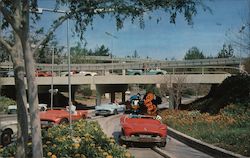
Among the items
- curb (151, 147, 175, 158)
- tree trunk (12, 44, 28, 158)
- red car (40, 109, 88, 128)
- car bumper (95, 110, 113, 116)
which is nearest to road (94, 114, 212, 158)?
curb (151, 147, 175, 158)

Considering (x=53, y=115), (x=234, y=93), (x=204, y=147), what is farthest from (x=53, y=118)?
(x=234, y=93)

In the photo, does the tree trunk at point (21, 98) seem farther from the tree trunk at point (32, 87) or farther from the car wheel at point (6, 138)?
the car wheel at point (6, 138)

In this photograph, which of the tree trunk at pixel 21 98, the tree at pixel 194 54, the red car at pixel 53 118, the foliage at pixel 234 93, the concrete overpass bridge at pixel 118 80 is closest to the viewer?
the tree trunk at pixel 21 98

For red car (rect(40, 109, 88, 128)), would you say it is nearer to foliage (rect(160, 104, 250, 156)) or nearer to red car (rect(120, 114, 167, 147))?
foliage (rect(160, 104, 250, 156))

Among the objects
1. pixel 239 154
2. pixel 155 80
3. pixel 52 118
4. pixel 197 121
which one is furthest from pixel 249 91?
pixel 155 80

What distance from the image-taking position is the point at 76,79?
57.9 metres

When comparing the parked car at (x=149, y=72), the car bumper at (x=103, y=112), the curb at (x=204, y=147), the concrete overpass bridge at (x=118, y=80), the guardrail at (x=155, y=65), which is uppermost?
the guardrail at (x=155, y=65)

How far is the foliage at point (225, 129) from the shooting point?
1587 cm

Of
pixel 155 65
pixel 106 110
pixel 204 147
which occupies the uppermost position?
pixel 155 65

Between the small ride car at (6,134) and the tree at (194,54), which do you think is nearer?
→ the small ride car at (6,134)

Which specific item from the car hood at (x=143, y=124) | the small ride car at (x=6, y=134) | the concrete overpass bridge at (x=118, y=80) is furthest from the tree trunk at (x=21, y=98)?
the concrete overpass bridge at (x=118, y=80)

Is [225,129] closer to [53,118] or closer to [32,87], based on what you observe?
[53,118]

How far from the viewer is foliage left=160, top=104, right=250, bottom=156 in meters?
15.9

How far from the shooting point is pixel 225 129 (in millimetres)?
20578
